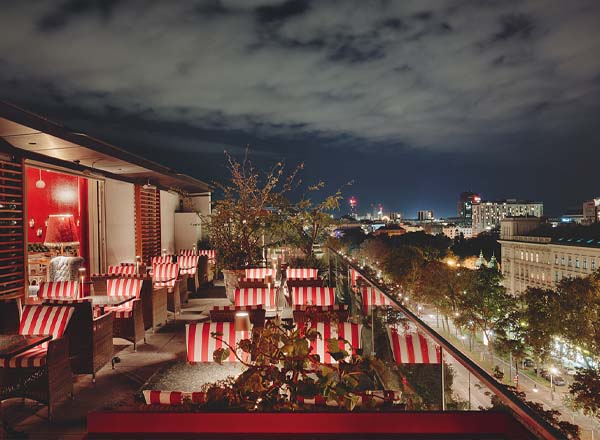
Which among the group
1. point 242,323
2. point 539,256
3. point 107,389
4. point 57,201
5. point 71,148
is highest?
point 71,148

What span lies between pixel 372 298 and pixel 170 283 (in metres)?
4.23

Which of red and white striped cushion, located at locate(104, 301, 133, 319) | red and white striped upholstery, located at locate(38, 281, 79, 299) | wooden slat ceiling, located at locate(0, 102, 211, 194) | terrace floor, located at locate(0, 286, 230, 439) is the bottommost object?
terrace floor, located at locate(0, 286, 230, 439)

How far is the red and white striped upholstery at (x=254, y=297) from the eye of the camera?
554cm

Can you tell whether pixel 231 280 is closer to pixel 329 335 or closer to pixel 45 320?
pixel 45 320

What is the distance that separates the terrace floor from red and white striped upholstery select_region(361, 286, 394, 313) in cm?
170

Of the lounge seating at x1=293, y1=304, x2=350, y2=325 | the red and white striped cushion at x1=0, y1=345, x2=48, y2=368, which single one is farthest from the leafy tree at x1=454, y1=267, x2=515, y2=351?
the red and white striped cushion at x1=0, y1=345, x2=48, y2=368

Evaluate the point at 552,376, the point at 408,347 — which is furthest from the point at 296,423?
the point at 552,376

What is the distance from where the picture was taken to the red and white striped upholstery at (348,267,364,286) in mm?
5206

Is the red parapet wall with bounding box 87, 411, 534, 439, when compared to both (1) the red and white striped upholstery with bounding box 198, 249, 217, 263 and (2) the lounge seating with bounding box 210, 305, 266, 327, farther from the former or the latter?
(1) the red and white striped upholstery with bounding box 198, 249, 217, 263

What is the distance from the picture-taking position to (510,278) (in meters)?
72.0

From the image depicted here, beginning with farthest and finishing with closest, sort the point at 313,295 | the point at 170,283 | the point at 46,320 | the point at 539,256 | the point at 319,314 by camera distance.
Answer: the point at 539,256
the point at 170,283
the point at 313,295
the point at 46,320
the point at 319,314

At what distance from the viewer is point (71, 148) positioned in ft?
21.5

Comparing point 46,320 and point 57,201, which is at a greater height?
point 57,201

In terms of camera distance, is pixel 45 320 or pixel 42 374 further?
pixel 45 320
